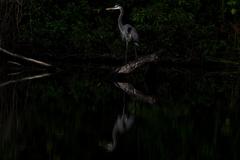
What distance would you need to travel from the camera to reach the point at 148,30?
59.0ft

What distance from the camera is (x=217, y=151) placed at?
8023mm

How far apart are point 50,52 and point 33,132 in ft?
27.5

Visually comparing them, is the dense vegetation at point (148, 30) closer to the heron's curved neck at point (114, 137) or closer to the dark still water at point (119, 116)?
the dark still water at point (119, 116)

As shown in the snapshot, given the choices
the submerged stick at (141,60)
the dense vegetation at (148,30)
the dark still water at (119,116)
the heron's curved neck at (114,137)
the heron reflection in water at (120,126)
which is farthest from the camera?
the dense vegetation at (148,30)

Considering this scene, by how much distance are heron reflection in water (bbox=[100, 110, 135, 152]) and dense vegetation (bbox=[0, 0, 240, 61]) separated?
685cm

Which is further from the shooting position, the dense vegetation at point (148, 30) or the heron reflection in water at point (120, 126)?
the dense vegetation at point (148, 30)

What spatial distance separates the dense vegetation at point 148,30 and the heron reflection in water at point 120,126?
6852mm

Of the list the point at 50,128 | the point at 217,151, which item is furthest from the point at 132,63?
the point at 217,151

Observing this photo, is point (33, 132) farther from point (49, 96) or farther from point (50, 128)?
point (49, 96)

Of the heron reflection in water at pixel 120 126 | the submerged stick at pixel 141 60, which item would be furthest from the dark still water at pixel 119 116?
the submerged stick at pixel 141 60

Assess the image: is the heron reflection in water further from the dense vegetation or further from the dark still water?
the dense vegetation

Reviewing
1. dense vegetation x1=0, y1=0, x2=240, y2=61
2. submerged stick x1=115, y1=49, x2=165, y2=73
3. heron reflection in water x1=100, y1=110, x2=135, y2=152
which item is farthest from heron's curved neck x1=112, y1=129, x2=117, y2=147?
dense vegetation x1=0, y1=0, x2=240, y2=61

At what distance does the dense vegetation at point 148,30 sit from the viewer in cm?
1738

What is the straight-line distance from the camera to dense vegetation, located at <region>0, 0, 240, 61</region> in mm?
17375
